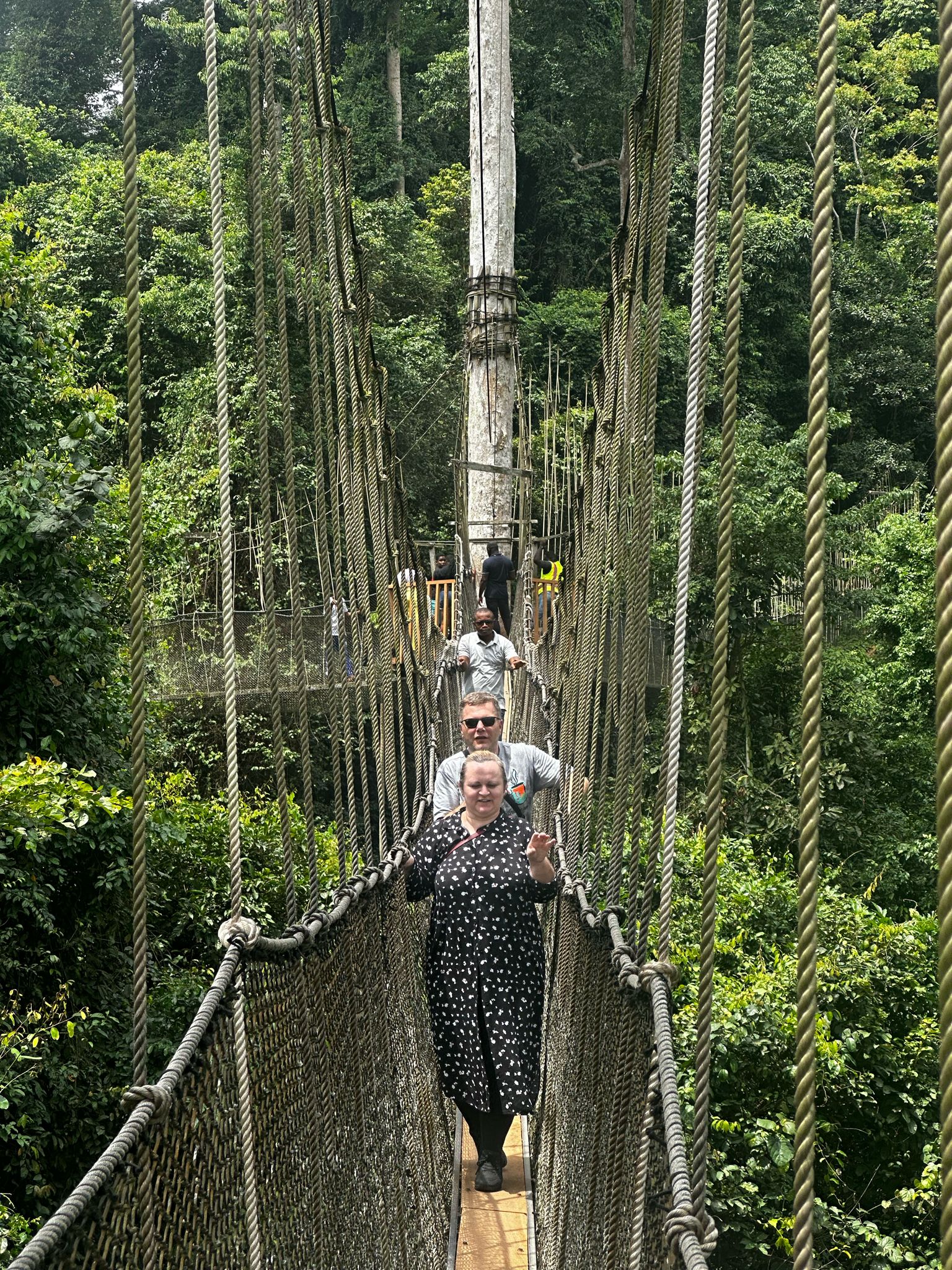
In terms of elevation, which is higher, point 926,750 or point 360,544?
point 360,544

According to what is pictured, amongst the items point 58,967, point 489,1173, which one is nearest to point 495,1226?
point 489,1173

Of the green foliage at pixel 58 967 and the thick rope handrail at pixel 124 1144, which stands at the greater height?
the thick rope handrail at pixel 124 1144

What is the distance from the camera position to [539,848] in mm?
2361

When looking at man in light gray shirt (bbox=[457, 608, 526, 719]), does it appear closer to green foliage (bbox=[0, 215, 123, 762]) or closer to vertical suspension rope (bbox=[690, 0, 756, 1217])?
green foliage (bbox=[0, 215, 123, 762])

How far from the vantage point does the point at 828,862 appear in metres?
8.01

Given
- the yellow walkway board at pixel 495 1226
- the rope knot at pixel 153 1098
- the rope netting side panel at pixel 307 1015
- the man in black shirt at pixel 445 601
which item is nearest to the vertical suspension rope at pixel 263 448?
the rope netting side panel at pixel 307 1015

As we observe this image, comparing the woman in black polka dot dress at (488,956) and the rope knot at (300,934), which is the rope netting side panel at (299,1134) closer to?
the rope knot at (300,934)

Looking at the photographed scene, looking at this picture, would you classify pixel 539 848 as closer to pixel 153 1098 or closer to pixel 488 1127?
pixel 488 1127

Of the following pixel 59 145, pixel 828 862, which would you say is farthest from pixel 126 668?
pixel 59 145

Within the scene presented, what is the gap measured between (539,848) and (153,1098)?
1.23 metres

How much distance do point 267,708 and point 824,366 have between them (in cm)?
959

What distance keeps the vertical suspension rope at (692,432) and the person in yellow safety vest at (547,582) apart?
356 cm

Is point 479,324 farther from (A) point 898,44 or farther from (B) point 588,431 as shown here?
(A) point 898,44

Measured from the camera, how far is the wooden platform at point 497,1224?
295cm
